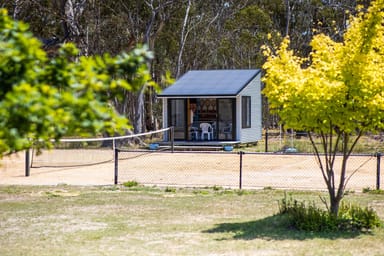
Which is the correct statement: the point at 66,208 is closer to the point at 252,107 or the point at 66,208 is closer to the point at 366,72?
the point at 366,72

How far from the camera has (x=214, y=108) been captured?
32375 mm

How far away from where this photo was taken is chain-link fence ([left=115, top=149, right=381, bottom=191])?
56.5ft

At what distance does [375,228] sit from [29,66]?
7719mm

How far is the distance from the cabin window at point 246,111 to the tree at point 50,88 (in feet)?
90.4

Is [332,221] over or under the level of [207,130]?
under

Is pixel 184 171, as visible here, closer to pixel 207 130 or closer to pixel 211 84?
pixel 207 130

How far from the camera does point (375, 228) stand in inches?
408

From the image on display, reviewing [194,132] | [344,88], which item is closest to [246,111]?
[194,132]

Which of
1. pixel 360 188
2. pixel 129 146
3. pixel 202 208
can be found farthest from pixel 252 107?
pixel 202 208

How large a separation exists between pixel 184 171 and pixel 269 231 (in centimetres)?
1040

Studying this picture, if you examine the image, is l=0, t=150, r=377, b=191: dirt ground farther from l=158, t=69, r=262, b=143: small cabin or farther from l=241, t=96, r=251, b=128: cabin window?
l=241, t=96, r=251, b=128: cabin window

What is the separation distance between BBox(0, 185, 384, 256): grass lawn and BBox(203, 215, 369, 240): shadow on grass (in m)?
0.01

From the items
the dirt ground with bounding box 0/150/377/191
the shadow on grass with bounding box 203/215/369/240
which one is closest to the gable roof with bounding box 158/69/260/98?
the dirt ground with bounding box 0/150/377/191

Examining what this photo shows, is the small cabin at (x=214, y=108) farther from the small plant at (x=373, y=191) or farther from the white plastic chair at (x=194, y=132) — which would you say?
the small plant at (x=373, y=191)
